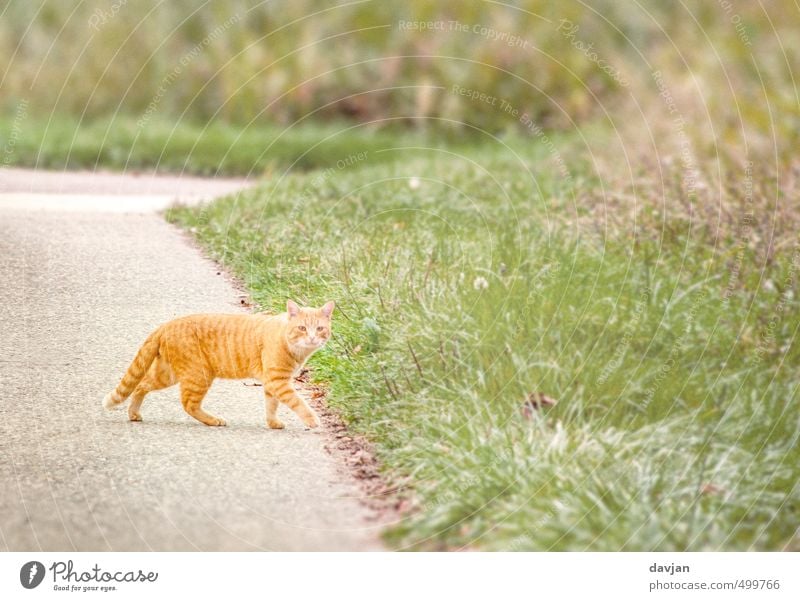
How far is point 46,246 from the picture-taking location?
3.98 m

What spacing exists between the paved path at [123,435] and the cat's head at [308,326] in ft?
0.89

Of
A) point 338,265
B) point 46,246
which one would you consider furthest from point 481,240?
point 46,246

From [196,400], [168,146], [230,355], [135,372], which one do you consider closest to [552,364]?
[230,355]

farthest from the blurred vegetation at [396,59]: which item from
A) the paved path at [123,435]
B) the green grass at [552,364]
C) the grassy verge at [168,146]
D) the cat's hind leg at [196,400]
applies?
the cat's hind leg at [196,400]

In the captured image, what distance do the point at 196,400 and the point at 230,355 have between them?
18 cm

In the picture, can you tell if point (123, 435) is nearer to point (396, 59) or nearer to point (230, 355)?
point (230, 355)

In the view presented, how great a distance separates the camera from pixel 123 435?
3.29 m

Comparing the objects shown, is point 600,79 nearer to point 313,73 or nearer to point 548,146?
point 548,146

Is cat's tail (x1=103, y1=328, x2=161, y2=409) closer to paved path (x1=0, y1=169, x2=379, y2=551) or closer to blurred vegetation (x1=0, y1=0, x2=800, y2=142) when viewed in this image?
paved path (x1=0, y1=169, x2=379, y2=551)

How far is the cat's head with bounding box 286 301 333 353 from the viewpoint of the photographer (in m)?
3.29

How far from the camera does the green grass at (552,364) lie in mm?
2906

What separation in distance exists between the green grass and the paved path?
22 centimetres

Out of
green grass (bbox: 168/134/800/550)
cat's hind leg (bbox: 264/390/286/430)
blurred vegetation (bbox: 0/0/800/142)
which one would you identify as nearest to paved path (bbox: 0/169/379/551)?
cat's hind leg (bbox: 264/390/286/430)

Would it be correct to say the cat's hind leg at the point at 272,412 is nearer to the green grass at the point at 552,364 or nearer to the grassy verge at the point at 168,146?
the green grass at the point at 552,364
